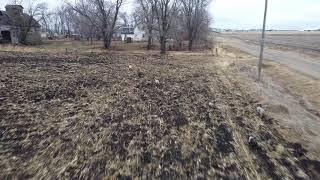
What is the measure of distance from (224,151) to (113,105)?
4640mm

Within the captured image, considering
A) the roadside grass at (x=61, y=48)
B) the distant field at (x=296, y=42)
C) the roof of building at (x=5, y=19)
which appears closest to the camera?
the roadside grass at (x=61, y=48)

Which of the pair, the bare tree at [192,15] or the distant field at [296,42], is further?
the bare tree at [192,15]

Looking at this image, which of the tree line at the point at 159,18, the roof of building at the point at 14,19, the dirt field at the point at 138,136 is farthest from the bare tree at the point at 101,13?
the dirt field at the point at 138,136

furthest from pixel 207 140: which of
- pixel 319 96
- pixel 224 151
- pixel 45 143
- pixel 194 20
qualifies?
pixel 194 20

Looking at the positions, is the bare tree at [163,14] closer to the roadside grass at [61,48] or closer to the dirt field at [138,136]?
the roadside grass at [61,48]

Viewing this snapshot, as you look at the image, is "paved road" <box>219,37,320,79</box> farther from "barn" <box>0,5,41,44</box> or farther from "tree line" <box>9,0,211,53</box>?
"barn" <box>0,5,41,44</box>

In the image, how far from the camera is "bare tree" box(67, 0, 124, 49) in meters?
43.1

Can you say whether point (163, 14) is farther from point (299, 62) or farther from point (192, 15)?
point (299, 62)

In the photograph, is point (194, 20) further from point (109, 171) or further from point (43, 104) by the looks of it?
point (109, 171)

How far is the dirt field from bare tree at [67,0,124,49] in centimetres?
2953

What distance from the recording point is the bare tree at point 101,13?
4309cm

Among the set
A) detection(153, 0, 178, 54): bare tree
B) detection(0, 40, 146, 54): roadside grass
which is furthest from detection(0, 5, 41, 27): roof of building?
detection(153, 0, 178, 54): bare tree

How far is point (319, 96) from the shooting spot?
13625 millimetres

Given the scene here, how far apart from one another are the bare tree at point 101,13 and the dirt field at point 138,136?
29.5 m
